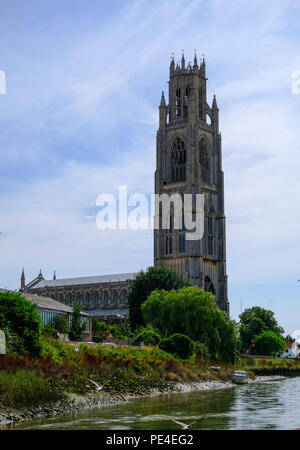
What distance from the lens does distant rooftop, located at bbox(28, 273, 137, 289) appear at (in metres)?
134

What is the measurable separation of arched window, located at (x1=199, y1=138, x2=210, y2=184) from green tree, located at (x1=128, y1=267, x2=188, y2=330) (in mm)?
37758

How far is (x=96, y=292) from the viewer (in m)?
132

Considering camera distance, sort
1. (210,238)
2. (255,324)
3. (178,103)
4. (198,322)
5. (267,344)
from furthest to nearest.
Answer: (178,103) → (210,238) → (255,324) → (267,344) → (198,322)

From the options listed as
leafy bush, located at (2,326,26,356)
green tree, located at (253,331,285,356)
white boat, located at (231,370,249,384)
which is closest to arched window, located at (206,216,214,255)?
green tree, located at (253,331,285,356)

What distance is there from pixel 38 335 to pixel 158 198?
86927 mm

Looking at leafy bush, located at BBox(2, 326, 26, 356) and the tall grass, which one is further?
leafy bush, located at BBox(2, 326, 26, 356)

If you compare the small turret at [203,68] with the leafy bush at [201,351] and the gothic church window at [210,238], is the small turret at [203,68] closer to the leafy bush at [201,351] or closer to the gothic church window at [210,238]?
the gothic church window at [210,238]

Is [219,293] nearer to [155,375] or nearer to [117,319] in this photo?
[117,319]

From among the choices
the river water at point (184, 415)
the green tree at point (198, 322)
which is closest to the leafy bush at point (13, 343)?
the river water at point (184, 415)

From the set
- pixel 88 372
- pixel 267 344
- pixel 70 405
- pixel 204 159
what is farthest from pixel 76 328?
pixel 204 159

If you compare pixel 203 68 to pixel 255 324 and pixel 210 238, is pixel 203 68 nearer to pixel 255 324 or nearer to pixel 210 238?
pixel 210 238

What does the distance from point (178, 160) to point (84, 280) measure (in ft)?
112

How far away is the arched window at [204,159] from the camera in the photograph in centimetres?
12162

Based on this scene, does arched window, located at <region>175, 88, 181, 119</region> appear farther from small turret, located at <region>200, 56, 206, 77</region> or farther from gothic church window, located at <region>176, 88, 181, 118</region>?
small turret, located at <region>200, 56, 206, 77</region>
